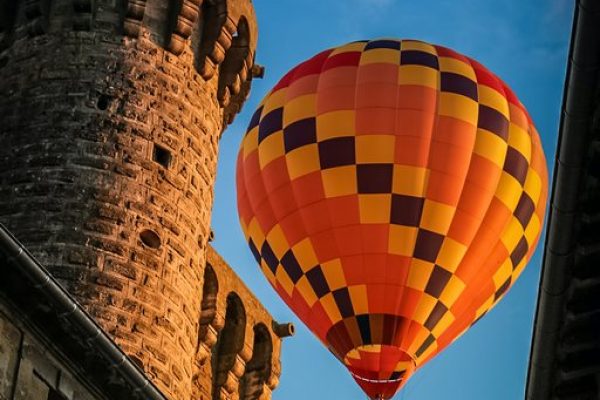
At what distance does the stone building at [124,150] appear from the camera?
22969 mm

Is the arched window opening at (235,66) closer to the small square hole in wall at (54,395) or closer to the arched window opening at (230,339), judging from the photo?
the arched window opening at (230,339)

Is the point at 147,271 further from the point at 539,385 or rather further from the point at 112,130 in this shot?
the point at 539,385

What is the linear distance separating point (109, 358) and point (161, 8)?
989 cm

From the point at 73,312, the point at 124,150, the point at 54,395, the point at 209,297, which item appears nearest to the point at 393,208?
the point at 124,150

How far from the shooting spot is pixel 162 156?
24688 mm

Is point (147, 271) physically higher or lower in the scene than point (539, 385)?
higher

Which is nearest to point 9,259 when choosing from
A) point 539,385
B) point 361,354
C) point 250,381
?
point 539,385

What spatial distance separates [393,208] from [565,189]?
33.9ft

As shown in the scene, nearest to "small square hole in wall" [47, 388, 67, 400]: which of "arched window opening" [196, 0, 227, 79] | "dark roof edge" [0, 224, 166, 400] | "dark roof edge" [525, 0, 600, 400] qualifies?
"dark roof edge" [0, 224, 166, 400]

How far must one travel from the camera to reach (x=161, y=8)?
26.4 m

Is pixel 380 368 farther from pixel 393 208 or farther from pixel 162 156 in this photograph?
pixel 162 156

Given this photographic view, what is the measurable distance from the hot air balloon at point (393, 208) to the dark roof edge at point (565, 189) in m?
9.41

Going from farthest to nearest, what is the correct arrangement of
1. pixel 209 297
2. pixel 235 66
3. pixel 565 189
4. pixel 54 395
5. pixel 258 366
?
pixel 258 366 < pixel 209 297 < pixel 235 66 < pixel 54 395 < pixel 565 189

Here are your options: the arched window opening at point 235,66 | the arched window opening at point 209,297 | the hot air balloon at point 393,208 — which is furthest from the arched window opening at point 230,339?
the hot air balloon at point 393,208
